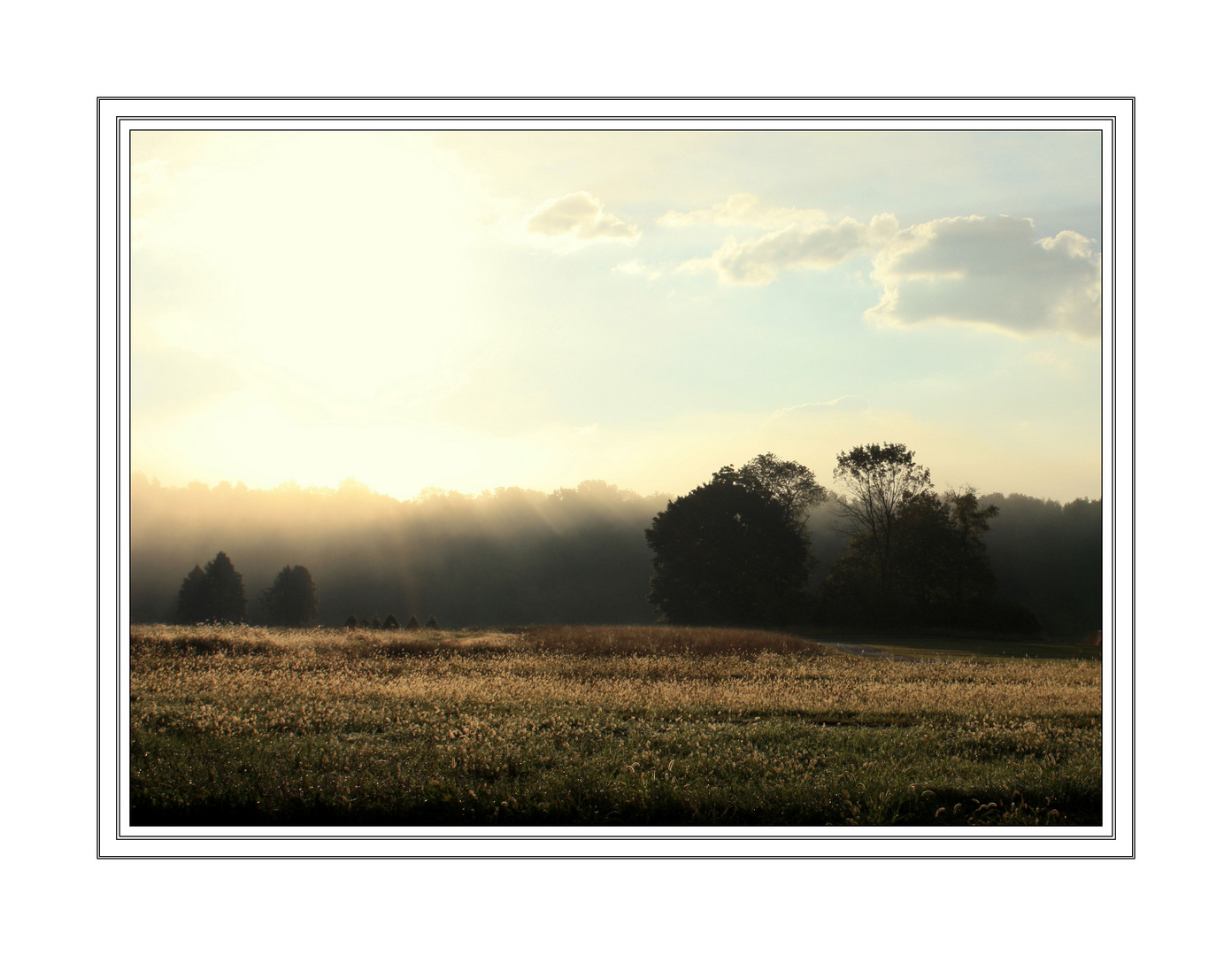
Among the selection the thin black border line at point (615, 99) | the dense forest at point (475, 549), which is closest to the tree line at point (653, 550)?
the dense forest at point (475, 549)

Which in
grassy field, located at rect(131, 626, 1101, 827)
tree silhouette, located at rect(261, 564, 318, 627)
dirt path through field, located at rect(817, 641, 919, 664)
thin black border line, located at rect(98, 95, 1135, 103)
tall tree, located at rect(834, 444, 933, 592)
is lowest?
dirt path through field, located at rect(817, 641, 919, 664)

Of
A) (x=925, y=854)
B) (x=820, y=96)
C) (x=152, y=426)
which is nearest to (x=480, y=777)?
(x=925, y=854)

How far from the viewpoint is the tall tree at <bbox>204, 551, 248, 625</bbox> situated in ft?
29.5

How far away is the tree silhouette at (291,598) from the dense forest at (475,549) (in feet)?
0.33

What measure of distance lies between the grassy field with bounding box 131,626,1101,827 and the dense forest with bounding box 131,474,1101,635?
1.14 meters

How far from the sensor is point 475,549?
1236 centimetres

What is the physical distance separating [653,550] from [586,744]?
27.0 ft

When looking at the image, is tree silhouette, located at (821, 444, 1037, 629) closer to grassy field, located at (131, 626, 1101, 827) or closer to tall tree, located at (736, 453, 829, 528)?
tall tree, located at (736, 453, 829, 528)

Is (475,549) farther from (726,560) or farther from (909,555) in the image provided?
(909,555)

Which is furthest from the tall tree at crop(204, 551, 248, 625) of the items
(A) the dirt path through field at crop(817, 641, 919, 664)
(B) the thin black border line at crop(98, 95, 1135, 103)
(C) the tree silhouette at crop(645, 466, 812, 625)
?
(A) the dirt path through field at crop(817, 641, 919, 664)

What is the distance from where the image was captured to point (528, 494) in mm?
10258

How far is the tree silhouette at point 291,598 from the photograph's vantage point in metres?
9.65

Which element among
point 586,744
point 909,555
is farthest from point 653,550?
point 586,744

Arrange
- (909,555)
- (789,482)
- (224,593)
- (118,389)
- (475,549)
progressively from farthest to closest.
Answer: (909,555) < (475,549) < (789,482) < (224,593) < (118,389)
